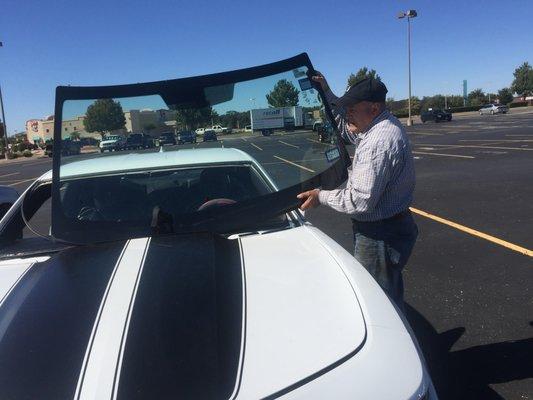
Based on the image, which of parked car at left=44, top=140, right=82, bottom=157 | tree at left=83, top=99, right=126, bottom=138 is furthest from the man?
parked car at left=44, top=140, right=82, bottom=157

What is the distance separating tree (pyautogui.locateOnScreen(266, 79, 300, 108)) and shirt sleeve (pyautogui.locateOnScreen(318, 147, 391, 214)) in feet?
1.79

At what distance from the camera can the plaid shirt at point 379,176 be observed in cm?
228

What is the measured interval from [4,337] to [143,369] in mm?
598

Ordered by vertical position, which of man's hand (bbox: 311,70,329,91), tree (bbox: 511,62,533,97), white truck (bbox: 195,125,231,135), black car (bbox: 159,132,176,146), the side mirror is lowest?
the side mirror

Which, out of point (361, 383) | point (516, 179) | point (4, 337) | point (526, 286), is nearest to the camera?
point (361, 383)

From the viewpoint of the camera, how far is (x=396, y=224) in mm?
2510

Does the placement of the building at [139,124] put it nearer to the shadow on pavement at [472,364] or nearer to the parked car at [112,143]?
the parked car at [112,143]

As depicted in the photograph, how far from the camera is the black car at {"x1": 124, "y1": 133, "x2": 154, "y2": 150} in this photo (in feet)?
8.73

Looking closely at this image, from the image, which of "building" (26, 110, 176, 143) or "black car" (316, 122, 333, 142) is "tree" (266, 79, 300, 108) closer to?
"black car" (316, 122, 333, 142)

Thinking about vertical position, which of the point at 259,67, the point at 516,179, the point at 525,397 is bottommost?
the point at 525,397

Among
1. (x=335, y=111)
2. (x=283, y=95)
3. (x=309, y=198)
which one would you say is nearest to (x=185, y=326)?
(x=309, y=198)

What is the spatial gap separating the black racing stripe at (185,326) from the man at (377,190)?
67 cm

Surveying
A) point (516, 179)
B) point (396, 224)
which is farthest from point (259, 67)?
point (516, 179)

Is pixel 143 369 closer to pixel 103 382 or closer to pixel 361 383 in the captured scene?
pixel 103 382
